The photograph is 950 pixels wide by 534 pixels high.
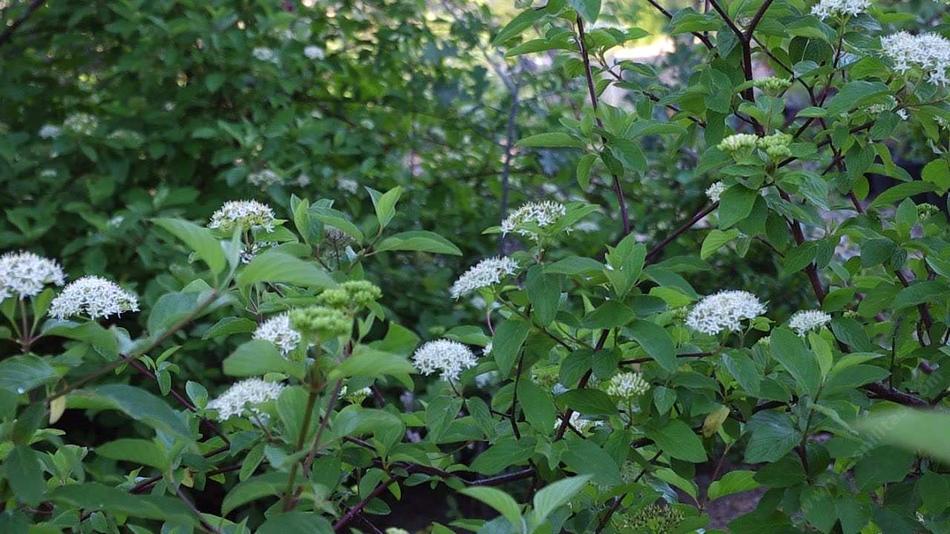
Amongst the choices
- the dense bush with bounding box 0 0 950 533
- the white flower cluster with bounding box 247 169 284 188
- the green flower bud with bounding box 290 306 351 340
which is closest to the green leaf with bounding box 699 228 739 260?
the dense bush with bounding box 0 0 950 533

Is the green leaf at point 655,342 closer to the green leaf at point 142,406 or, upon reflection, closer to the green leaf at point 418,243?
the green leaf at point 418,243

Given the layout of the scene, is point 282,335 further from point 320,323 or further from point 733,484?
point 733,484

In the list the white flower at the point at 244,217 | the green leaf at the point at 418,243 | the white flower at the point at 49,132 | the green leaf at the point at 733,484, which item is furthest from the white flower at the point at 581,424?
the white flower at the point at 49,132

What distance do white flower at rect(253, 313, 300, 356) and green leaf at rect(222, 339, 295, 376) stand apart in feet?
0.52

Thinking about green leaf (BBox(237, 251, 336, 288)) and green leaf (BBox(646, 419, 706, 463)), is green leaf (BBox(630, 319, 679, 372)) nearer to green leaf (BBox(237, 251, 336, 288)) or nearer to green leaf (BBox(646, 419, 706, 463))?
green leaf (BBox(646, 419, 706, 463))

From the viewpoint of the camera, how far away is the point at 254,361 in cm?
76

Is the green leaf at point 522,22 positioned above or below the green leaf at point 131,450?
above

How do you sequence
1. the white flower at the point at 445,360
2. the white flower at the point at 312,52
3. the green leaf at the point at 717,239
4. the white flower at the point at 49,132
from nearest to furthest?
1. the white flower at the point at 445,360
2. the green leaf at the point at 717,239
3. the white flower at the point at 49,132
4. the white flower at the point at 312,52

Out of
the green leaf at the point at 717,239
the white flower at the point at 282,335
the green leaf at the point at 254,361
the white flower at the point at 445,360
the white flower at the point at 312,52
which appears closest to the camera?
the green leaf at the point at 254,361

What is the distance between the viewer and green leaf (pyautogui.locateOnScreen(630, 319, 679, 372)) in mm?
1033

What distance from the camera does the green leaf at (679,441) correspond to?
3.57 ft

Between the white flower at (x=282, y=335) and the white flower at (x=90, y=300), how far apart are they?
0.18 meters

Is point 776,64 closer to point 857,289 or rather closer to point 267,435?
point 857,289

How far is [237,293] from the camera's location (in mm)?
1142
